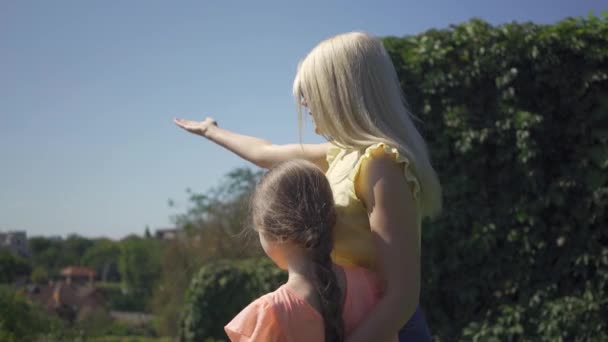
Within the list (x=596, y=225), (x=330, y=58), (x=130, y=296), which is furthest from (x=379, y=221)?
(x=130, y=296)

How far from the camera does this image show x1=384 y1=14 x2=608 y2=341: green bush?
15.8ft

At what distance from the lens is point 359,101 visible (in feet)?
5.34

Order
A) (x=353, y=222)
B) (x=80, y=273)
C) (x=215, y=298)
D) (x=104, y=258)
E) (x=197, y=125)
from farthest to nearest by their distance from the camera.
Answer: (x=104, y=258) < (x=80, y=273) < (x=215, y=298) < (x=197, y=125) < (x=353, y=222)

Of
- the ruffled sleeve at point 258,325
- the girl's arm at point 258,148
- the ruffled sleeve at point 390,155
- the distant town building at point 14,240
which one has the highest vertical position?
the ruffled sleeve at point 390,155

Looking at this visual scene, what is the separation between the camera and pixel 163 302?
20.3 metres

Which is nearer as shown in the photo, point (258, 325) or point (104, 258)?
point (258, 325)

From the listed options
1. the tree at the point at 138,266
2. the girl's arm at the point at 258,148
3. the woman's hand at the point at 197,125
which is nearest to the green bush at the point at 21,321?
the woman's hand at the point at 197,125

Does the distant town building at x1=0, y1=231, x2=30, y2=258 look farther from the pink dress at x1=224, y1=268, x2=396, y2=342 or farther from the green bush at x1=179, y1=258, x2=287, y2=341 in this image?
the pink dress at x1=224, y1=268, x2=396, y2=342

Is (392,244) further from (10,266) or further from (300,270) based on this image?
(10,266)

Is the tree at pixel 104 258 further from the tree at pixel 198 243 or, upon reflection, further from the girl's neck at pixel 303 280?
the girl's neck at pixel 303 280

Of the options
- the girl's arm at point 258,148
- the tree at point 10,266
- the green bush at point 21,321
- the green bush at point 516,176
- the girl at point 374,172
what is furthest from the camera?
the tree at point 10,266

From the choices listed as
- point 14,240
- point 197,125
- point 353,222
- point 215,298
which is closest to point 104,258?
point 14,240

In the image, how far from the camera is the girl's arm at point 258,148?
212 centimetres

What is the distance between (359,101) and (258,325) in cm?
64
